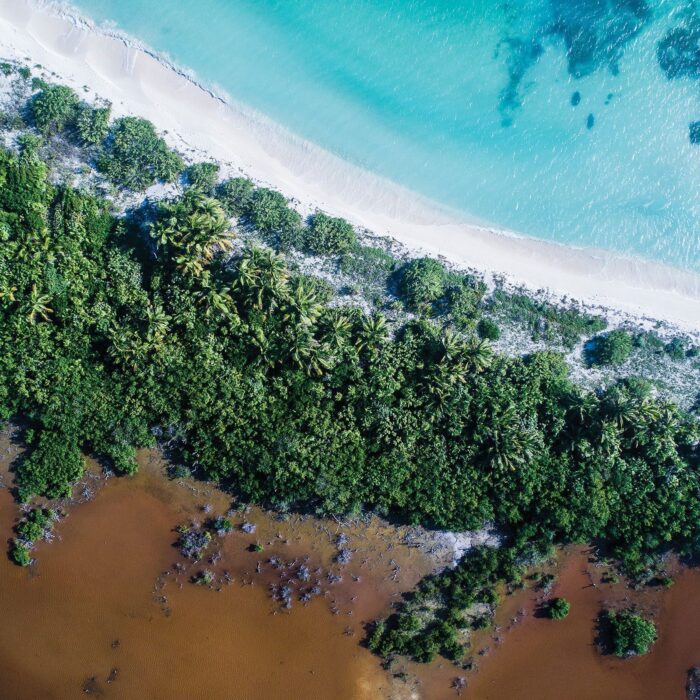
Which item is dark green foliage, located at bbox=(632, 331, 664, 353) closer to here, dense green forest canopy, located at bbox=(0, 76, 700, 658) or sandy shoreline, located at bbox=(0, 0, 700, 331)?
sandy shoreline, located at bbox=(0, 0, 700, 331)

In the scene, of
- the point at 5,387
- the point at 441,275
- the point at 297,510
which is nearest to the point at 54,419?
the point at 5,387

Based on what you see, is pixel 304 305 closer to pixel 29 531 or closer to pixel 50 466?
pixel 50 466

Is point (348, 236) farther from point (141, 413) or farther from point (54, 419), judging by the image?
point (54, 419)

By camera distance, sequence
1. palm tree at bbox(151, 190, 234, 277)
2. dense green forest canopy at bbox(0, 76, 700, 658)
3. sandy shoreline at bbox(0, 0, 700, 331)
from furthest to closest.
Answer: sandy shoreline at bbox(0, 0, 700, 331) < dense green forest canopy at bbox(0, 76, 700, 658) < palm tree at bbox(151, 190, 234, 277)

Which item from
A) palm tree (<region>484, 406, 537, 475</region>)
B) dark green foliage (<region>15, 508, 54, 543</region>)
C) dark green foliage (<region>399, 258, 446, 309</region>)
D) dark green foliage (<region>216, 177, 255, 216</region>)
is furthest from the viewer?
dark green foliage (<region>216, 177, 255, 216</region>)

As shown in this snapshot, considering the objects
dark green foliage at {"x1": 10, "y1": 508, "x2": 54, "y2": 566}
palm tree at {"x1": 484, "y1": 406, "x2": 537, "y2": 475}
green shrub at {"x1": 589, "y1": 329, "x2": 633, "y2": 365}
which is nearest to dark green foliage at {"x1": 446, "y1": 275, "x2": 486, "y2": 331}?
palm tree at {"x1": 484, "y1": 406, "x2": 537, "y2": 475}

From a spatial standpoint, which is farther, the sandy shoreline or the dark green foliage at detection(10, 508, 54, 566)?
the sandy shoreline

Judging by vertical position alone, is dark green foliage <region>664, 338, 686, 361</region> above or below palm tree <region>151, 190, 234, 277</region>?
above
